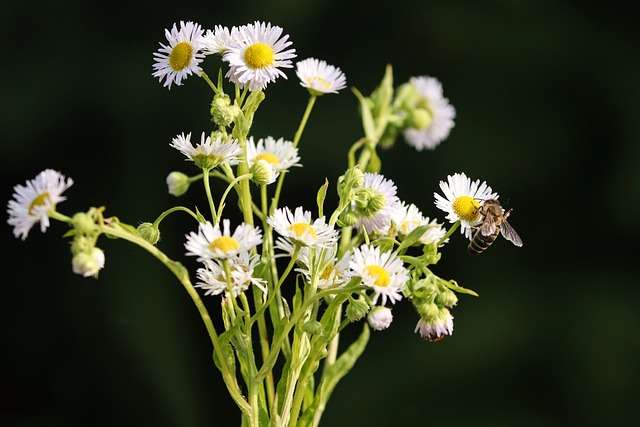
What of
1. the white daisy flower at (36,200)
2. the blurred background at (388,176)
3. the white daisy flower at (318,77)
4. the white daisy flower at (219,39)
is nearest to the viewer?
the white daisy flower at (36,200)

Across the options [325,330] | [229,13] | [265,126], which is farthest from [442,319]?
[229,13]

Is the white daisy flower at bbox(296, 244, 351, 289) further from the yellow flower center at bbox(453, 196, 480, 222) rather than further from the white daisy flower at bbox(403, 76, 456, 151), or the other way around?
the white daisy flower at bbox(403, 76, 456, 151)

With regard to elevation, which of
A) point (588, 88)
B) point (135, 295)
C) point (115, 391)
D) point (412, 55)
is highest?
point (412, 55)

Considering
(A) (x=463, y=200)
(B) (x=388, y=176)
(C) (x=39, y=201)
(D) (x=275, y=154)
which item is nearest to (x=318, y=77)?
(D) (x=275, y=154)

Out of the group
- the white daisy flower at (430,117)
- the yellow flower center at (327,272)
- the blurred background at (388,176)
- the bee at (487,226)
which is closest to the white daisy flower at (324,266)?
the yellow flower center at (327,272)

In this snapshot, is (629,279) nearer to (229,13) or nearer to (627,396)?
(627,396)

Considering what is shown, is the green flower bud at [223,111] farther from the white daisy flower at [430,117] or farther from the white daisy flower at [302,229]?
the white daisy flower at [430,117]
